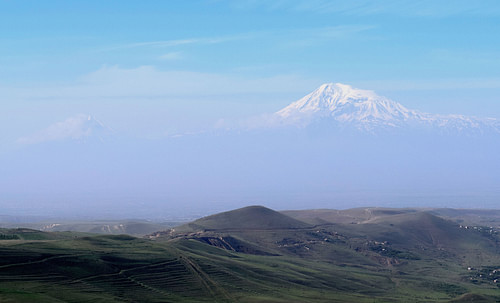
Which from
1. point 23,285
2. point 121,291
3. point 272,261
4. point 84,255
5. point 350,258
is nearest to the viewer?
point 23,285

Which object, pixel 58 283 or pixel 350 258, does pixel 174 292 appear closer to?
pixel 58 283

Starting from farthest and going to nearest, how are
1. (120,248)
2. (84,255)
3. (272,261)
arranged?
1. (272,261)
2. (120,248)
3. (84,255)

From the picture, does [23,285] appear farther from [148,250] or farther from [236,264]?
[236,264]

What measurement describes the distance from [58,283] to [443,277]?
301ft

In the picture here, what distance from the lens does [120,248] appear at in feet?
451

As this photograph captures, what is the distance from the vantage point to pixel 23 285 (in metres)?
102

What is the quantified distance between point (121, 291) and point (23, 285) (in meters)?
14.7

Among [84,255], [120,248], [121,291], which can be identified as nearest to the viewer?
[121,291]

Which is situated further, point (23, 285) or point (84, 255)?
point (84, 255)

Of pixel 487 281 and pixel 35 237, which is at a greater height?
pixel 35 237

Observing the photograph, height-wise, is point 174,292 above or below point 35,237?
below

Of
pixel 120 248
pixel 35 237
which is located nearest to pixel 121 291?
pixel 120 248

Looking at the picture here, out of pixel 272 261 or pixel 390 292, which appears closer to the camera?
pixel 390 292

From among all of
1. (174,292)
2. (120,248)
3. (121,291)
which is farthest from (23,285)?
(120,248)
